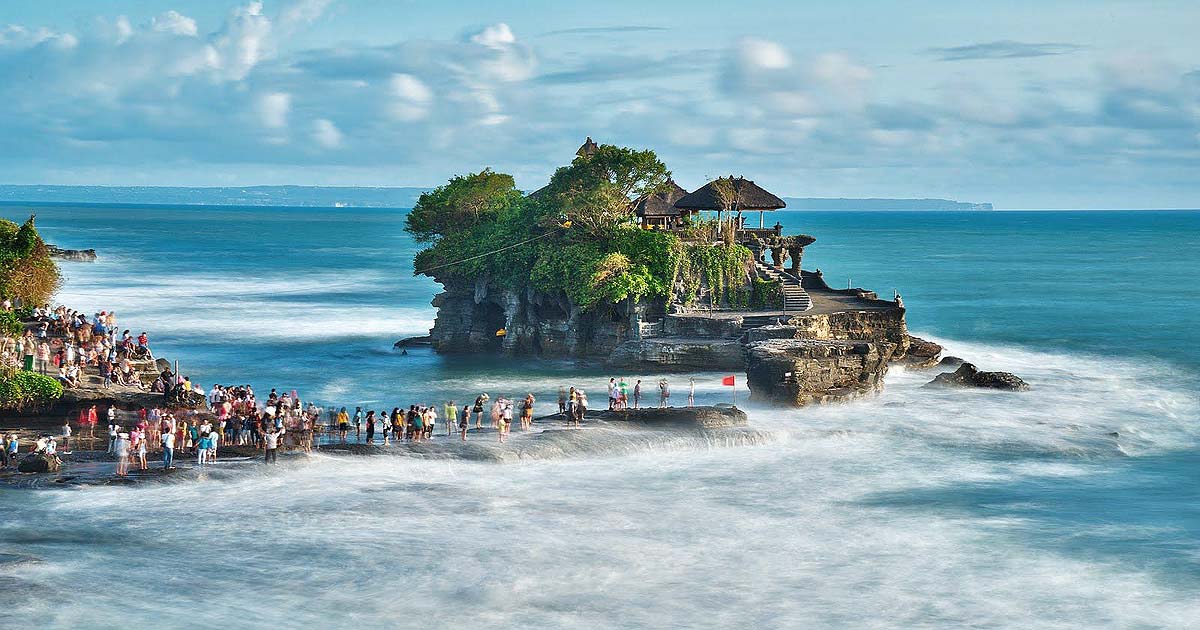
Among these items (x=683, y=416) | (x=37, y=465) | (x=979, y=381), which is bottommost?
(x=37, y=465)

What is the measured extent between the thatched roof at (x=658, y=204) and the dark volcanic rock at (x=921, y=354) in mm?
12495

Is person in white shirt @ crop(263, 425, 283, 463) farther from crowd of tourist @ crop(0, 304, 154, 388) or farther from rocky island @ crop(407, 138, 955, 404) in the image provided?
rocky island @ crop(407, 138, 955, 404)

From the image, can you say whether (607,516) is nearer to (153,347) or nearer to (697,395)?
(697,395)

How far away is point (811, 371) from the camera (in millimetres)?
42938

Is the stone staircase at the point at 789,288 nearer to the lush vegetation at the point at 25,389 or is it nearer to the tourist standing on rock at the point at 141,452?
the tourist standing on rock at the point at 141,452

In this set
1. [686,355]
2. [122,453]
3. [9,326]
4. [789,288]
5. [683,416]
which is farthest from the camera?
[789,288]

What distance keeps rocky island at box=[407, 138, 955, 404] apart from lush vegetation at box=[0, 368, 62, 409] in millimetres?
22221

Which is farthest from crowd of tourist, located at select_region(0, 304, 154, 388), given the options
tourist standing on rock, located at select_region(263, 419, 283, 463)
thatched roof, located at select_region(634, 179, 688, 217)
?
thatched roof, located at select_region(634, 179, 688, 217)

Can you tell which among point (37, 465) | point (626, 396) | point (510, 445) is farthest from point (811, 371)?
point (37, 465)

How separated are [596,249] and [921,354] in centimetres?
1450

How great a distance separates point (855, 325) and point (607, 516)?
24991 mm

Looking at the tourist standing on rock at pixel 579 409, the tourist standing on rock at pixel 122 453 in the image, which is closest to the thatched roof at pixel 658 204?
the tourist standing on rock at pixel 579 409

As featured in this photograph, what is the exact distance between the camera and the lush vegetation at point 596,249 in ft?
173

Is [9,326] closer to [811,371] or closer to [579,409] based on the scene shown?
[579,409]
